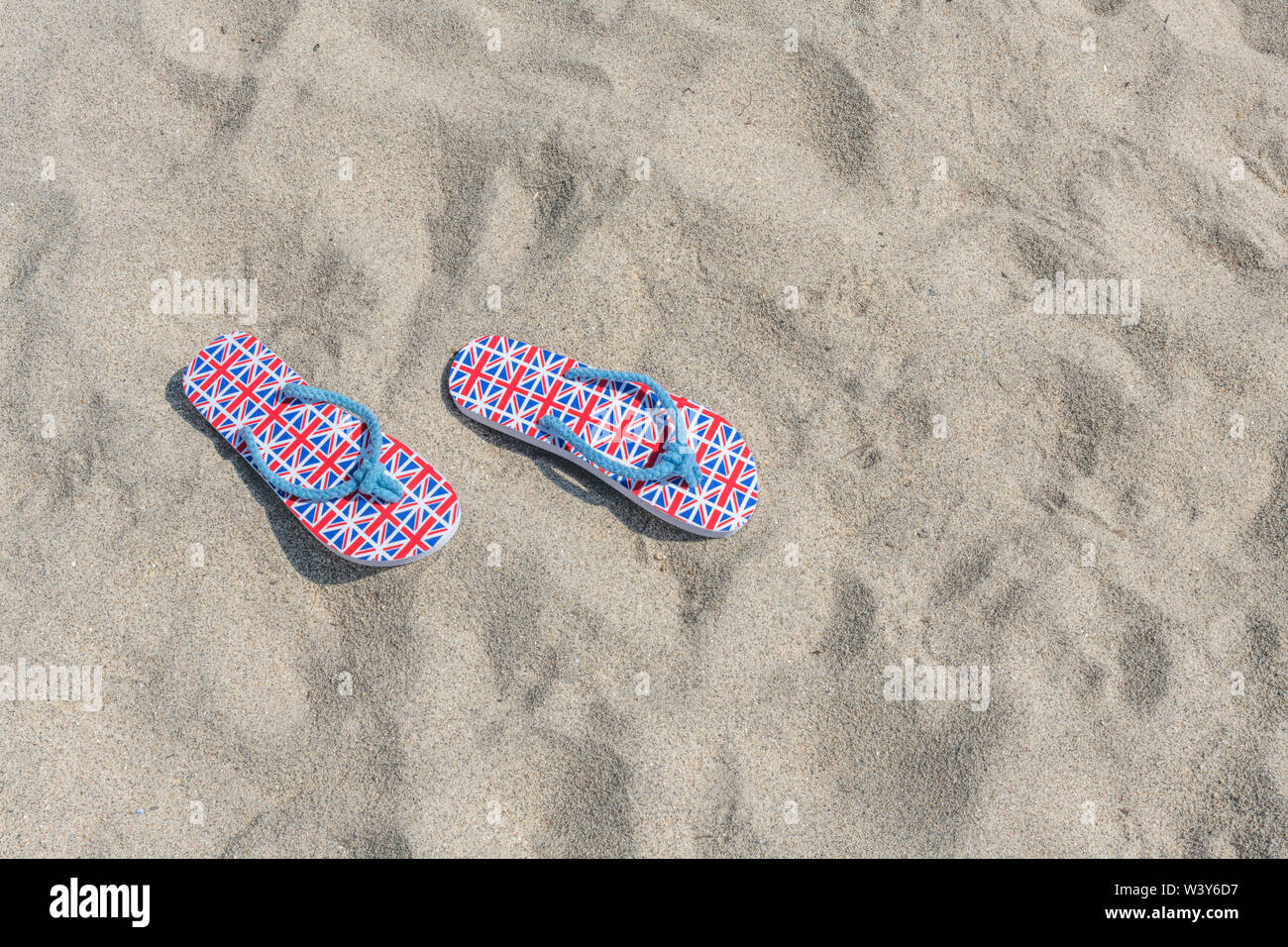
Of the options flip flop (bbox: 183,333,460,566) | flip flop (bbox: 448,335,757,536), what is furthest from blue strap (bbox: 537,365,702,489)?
flip flop (bbox: 183,333,460,566)

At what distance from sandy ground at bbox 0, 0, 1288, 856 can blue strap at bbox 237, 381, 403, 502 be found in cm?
8

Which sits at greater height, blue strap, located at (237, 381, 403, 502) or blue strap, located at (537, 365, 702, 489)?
blue strap, located at (537, 365, 702, 489)

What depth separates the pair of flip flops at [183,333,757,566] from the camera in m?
2.37

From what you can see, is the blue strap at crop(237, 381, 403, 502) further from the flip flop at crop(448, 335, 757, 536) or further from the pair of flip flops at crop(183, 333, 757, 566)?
the flip flop at crop(448, 335, 757, 536)

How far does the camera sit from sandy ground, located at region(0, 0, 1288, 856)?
219 cm

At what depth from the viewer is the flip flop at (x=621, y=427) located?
2.40 m

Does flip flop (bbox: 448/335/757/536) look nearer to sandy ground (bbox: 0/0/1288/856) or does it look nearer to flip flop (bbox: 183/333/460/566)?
sandy ground (bbox: 0/0/1288/856)

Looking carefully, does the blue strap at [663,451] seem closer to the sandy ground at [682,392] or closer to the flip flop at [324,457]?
the sandy ground at [682,392]

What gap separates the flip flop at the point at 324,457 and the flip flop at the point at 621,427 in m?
0.26

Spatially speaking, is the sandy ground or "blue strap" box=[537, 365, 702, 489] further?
"blue strap" box=[537, 365, 702, 489]

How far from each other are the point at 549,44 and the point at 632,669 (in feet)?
6.42

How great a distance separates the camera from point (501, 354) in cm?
256

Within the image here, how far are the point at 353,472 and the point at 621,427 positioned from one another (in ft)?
2.43

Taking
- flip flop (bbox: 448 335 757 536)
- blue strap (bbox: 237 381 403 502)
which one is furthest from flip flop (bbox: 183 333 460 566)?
flip flop (bbox: 448 335 757 536)
